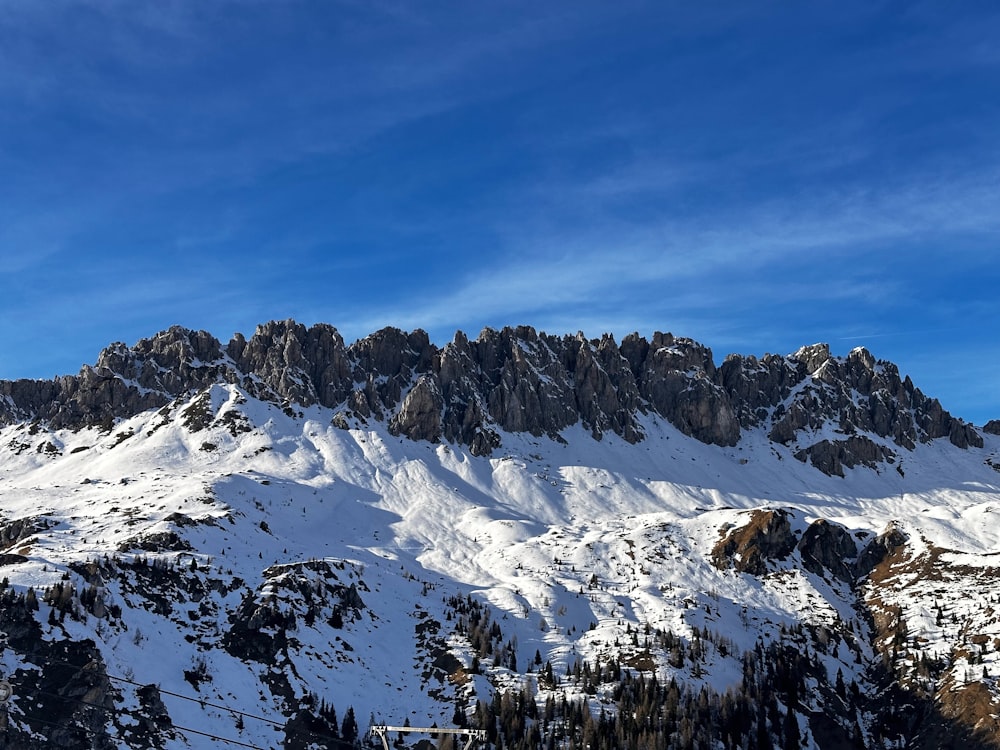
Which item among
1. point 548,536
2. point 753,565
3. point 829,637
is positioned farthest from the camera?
point 548,536

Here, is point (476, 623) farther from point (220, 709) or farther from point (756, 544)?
point (756, 544)

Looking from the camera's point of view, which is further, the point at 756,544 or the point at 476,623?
the point at 756,544

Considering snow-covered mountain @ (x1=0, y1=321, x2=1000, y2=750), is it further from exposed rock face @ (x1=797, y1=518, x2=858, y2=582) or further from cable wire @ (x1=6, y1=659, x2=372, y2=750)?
exposed rock face @ (x1=797, y1=518, x2=858, y2=582)

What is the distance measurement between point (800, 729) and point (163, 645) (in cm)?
8578

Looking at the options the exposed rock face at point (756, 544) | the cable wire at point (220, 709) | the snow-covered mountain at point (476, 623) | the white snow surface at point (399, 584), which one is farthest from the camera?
the exposed rock face at point (756, 544)

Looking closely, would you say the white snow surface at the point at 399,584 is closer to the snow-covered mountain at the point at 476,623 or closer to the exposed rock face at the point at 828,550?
the snow-covered mountain at the point at 476,623

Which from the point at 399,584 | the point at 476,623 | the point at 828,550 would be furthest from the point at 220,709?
the point at 828,550

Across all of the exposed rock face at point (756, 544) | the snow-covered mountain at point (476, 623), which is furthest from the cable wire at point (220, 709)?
the exposed rock face at point (756, 544)

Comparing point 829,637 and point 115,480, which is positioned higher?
point 115,480

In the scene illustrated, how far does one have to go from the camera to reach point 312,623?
12775 cm

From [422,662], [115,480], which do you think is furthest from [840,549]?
[115,480]

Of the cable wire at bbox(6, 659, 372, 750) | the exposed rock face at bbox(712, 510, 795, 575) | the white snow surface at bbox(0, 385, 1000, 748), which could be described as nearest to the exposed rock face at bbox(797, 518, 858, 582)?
the exposed rock face at bbox(712, 510, 795, 575)

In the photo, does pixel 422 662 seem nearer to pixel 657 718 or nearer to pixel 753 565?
A: pixel 657 718

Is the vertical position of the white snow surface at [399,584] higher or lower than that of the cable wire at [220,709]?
higher
